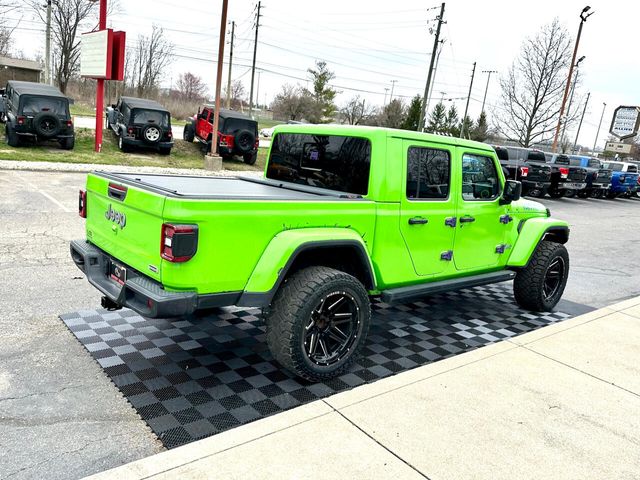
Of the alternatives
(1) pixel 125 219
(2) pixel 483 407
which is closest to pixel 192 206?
(1) pixel 125 219

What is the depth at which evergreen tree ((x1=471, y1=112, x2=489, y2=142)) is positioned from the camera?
54.9 meters

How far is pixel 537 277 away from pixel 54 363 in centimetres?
473

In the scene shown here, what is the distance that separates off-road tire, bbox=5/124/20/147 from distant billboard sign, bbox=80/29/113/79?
337 cm

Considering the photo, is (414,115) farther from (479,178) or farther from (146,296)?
(146,296)

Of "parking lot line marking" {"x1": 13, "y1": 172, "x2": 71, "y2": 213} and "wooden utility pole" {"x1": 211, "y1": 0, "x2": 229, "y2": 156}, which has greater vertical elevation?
"wooden utility pole" {"x1": 211, "y1": 0, "x2": 229, "y2": 156}

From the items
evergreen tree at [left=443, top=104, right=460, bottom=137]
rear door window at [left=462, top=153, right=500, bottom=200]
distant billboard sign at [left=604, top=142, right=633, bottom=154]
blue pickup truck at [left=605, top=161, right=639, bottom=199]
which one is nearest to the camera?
rear door window at [left=462, top=153, right=500, bottom=200]

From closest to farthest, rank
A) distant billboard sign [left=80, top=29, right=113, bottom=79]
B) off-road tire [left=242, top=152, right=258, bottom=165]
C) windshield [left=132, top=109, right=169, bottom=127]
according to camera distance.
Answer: distant billboard sign [left=80, top=29, right=113, bottom=79], windshield [left=132, top=109, right=169, bottom=127], off-road tire [left=242, top=152, right=258, bottom=165]

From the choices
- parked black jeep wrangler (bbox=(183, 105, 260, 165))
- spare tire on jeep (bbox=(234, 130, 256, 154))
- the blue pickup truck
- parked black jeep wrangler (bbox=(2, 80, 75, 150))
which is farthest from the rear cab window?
the blue pickup truck

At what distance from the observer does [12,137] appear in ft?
57.1

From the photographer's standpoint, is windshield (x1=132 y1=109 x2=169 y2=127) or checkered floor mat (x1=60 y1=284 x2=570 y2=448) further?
windshield (x1=132 y1=109 x2=169 y2=127)

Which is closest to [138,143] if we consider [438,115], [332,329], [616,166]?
[332,329]

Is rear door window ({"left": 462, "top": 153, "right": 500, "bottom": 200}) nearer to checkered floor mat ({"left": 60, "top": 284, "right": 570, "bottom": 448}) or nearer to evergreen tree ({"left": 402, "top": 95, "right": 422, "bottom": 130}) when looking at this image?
checkered floor mat ({"left": 60, "top": 284, "right": 570, "bottom": 448})

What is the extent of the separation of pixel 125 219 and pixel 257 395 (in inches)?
59.5

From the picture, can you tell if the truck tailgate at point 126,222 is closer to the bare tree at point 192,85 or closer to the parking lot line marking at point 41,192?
the parking lot line marking at point 41,192
